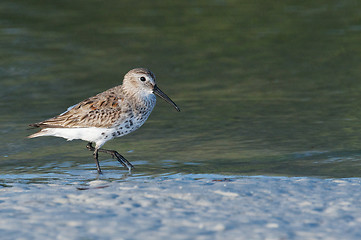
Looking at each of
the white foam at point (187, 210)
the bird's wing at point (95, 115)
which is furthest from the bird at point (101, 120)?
the white foam at point (187, 210)

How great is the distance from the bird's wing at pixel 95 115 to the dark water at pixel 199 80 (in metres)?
0.60

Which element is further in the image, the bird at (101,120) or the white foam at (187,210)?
the bird at (101,120)

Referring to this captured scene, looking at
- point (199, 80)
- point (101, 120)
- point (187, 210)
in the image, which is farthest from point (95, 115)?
point (199, 80)

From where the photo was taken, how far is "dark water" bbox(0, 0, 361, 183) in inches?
397

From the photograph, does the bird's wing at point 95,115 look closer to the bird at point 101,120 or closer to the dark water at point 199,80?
the bird at point 101,120

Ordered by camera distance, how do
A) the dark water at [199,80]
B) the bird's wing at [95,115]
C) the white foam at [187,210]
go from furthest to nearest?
the dark water at [199,80] → the bird's wing at [95,115] → the white foam at [187,210]

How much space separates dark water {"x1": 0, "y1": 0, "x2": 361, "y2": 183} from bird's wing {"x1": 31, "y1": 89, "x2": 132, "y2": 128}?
1.97 ft

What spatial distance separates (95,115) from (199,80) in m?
5.54

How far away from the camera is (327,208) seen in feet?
22.6

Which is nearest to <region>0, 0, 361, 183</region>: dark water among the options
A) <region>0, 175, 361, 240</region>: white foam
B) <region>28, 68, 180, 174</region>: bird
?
<region>28, 68, 180, 174</region>: bird

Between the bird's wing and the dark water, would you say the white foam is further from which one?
the bird's wing

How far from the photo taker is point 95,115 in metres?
9.90

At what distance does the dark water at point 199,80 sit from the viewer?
397 inches

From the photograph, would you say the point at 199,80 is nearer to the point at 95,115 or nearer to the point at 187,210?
the point at 95,115
